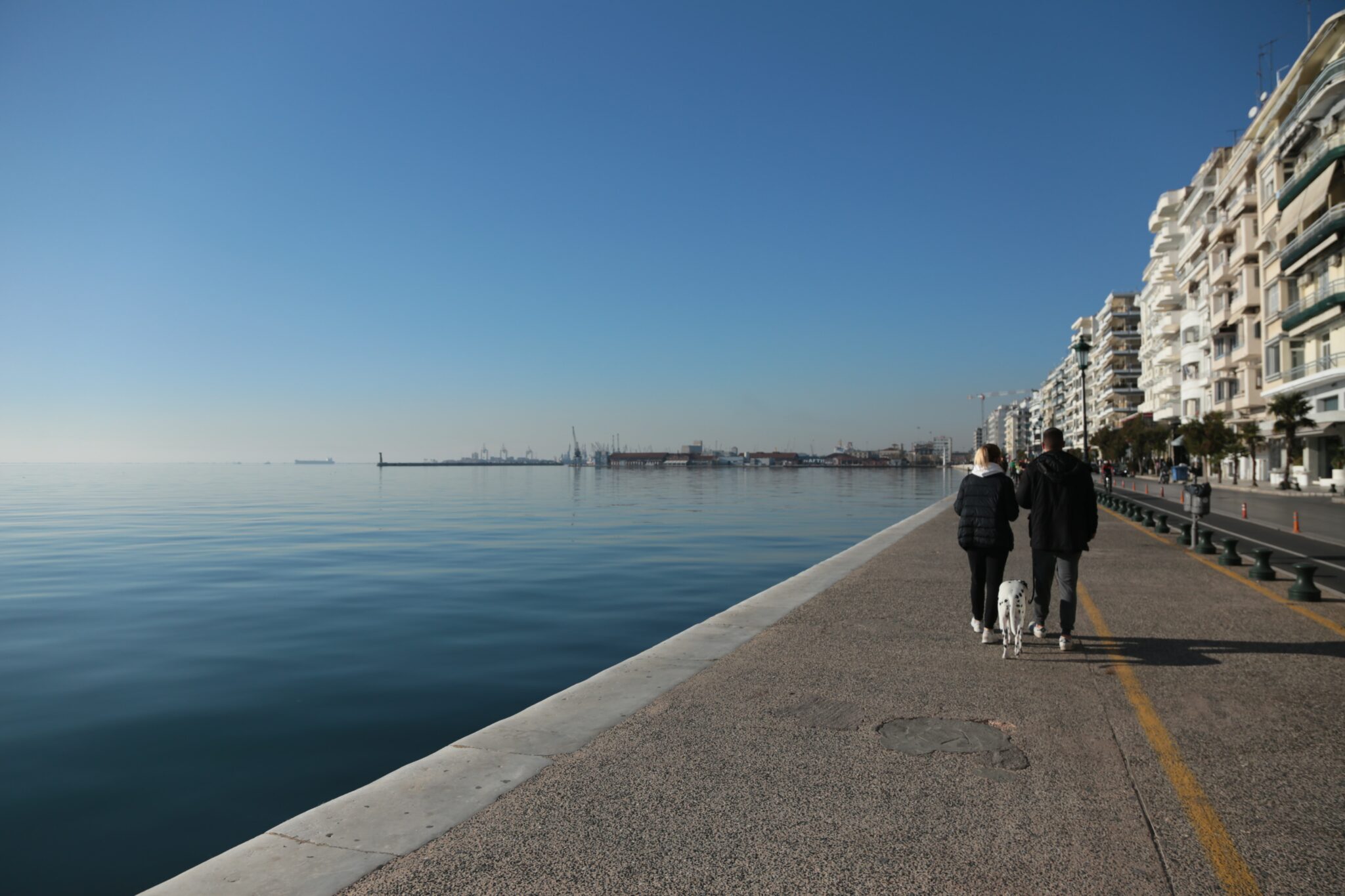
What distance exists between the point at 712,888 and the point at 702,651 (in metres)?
4.74

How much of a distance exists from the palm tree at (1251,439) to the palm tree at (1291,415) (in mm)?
4909

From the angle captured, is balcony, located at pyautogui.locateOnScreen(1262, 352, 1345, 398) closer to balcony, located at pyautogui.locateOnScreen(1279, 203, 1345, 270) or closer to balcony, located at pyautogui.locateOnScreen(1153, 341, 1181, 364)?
balcony, located at pyautogui.locateOnScreen(1279, 203, 1345, 270)

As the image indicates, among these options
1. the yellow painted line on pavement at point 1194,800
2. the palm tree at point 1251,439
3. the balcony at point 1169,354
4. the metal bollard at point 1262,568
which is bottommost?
the yellow painted line on pavement at point 1194,800

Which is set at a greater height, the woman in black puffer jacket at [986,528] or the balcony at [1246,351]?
the balcony at [1246,351]

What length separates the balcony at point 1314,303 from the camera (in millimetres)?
38906

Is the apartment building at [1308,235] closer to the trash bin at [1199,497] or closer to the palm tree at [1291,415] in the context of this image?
the palm tree at [1291,415]

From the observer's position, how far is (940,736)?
18.2 feet

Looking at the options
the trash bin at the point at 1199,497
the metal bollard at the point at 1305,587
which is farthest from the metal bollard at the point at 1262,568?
the trash bin at the point at 1199,497

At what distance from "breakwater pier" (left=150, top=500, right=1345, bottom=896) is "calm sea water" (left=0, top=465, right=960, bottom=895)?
185cm

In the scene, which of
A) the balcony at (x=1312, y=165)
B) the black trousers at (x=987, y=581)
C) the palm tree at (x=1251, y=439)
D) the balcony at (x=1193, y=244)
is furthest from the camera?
the balcony at (x=1193, y=244)

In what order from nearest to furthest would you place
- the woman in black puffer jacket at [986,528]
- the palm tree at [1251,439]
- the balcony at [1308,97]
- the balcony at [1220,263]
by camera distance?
the woman in black puffer jacket at [986,528] < the balcony at [1308,97] < the palm tree at [1251,439] < the balcony at [1220,263]

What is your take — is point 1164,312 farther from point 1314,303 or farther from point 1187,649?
point 1187,649

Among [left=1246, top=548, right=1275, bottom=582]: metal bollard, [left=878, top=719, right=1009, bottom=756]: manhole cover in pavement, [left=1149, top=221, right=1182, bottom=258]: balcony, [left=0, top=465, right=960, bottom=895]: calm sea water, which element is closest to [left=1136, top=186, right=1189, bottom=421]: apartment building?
[left=1149, top=221, right=1182, bottom=258]: balcony

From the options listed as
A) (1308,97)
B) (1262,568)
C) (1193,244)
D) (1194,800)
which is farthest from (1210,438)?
(1194,800)
